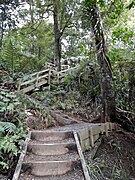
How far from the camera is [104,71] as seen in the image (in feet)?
21.0

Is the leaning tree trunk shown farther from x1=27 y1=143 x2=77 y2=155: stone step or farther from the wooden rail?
the wooden rail

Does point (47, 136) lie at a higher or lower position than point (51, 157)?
higher

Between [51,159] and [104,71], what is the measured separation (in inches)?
145

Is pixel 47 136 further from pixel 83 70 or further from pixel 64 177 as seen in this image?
pixel 83 70

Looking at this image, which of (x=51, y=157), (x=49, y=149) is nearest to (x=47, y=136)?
(x=49, y=149)

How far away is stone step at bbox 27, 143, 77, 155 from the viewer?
152 inches

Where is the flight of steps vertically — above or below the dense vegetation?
below

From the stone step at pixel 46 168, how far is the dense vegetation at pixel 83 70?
0.34 m

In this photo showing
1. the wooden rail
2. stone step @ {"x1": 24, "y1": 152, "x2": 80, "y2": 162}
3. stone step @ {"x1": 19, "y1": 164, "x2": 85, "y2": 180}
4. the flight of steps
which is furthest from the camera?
the wooden rail

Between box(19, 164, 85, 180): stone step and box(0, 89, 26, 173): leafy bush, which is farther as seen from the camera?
box(0, 89, 26, 173): leafy bush

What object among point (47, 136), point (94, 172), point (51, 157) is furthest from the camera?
point (47, 136)

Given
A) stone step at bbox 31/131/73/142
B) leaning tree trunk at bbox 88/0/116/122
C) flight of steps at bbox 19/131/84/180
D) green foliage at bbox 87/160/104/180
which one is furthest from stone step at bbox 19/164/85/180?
leaning tree trunk at bbox 88/0/116/122

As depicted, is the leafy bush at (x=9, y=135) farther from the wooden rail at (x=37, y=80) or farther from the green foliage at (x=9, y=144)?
the wooden rail at (x=37, y=80)

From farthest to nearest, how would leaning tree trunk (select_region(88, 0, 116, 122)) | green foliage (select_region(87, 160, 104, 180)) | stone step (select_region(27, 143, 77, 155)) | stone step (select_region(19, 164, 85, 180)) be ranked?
leaning tree trunk (select_region(88, 0, 116, 122)) < stone step (select_region(27, 143, 77, 155)) < green foliage (select_region(87, 160, 104, 180)) < stone step (select_region(19, 164, 85, 180))
